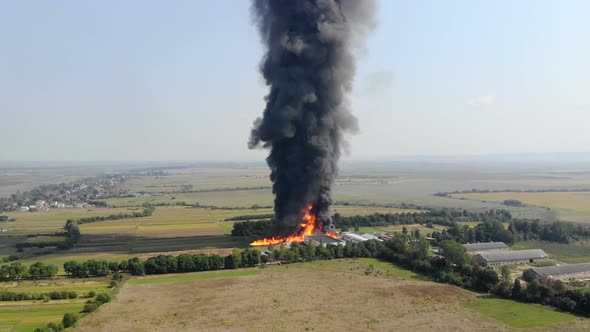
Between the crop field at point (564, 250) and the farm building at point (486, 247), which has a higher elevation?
the farm building at point (486, 247)

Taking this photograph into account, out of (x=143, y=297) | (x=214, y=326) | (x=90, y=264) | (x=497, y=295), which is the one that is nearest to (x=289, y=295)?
(x=214, y=326)

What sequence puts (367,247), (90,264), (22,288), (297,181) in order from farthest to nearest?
(297,181) < (367,247) < (90,264) < (22,288)

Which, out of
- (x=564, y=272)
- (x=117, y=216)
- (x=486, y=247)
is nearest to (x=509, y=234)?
(x=486, y=247)

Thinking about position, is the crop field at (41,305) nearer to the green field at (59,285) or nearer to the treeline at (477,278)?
the green field at (59,285)

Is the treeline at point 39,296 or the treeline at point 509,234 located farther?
the treeline at point 509,234

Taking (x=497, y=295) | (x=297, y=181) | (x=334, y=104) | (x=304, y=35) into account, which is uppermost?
(x=304, y=35)

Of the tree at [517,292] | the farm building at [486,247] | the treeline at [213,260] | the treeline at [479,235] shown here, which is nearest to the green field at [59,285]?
the treeline at [213,260]

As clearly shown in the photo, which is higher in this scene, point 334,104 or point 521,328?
point 334,104

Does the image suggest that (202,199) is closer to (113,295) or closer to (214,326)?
(113,295)
